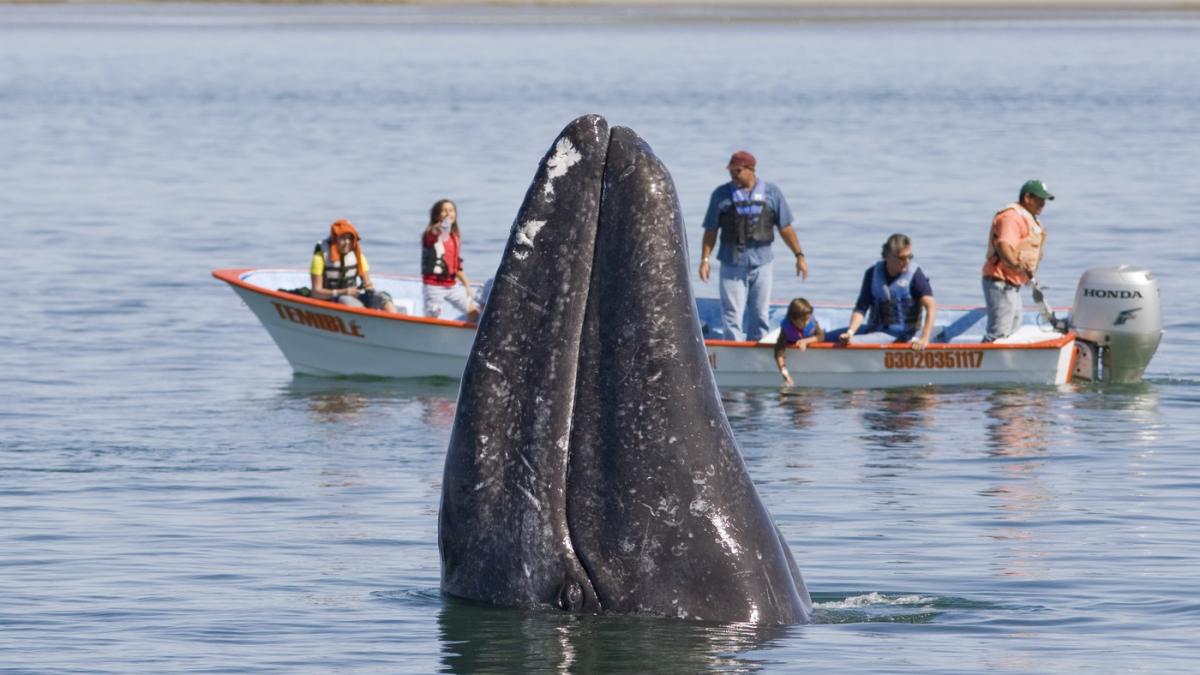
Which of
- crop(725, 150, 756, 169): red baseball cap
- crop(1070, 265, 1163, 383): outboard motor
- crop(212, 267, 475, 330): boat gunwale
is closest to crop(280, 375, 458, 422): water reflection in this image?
crop(212, 267, 475, 330): boat gunwale

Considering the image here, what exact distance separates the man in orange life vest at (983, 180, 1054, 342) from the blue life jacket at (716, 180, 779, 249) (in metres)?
2.31

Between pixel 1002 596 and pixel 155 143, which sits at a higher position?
pixel 155 143

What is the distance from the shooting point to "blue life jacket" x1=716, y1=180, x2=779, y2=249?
893 inches

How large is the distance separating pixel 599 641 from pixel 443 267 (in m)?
15.3

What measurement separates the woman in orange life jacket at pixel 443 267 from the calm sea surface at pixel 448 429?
108 centimetres

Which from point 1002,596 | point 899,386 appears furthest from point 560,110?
point 1002,596

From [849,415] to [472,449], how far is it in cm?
1403

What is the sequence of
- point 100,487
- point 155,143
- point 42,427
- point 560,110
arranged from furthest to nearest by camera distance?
point 560,110 < point 155,143 < point 42,427 < point 100,487

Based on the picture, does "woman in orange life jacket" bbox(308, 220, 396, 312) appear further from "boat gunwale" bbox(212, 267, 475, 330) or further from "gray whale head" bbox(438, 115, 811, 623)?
"gray whale head" bbox(438, 115, 811, 623)

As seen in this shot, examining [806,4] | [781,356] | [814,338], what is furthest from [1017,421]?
[806,4]

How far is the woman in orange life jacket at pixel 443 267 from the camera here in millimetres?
23578

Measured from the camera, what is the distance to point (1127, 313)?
23.1 meters

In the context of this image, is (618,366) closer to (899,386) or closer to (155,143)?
(899,386)

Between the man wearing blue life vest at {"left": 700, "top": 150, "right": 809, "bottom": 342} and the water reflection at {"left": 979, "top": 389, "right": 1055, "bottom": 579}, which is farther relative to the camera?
the man wearing blue life vest at {"left": 700, "top": 150, "right": 809, "bottom": 342}
